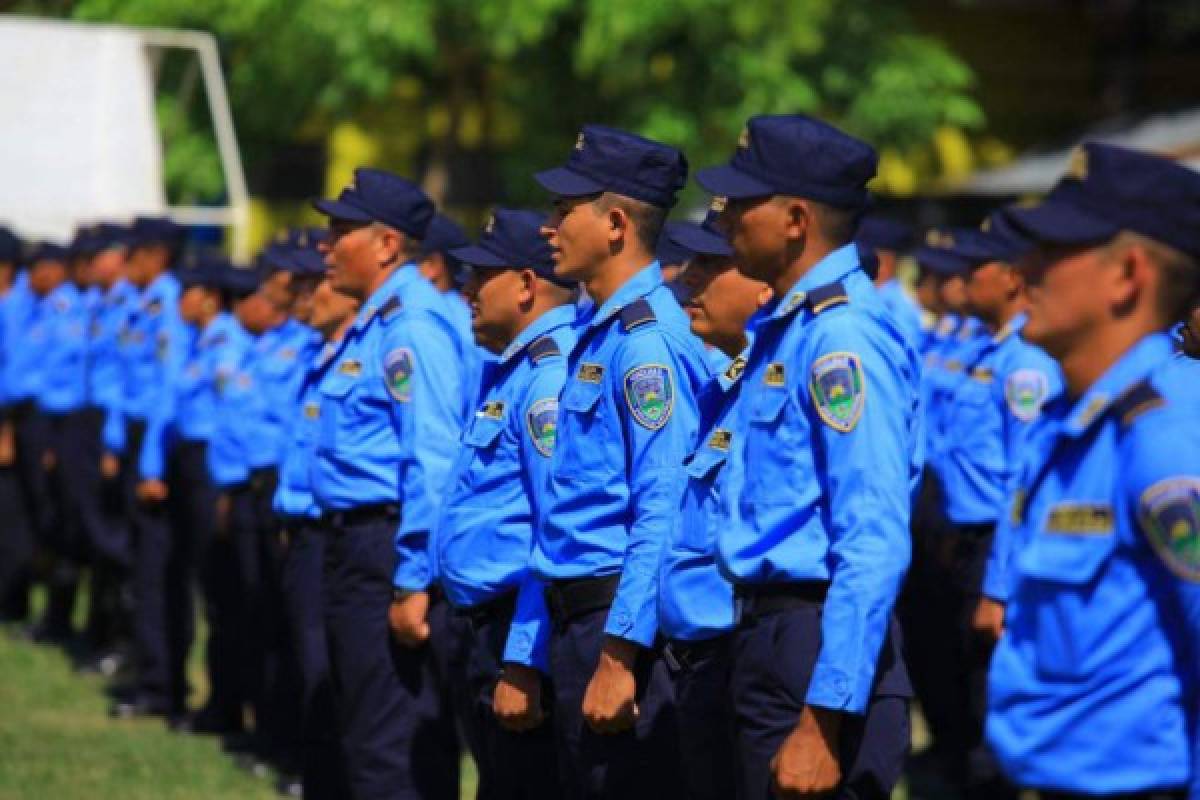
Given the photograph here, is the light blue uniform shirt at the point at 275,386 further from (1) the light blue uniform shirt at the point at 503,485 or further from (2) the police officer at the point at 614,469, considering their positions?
(2) the police officer at the point at 614,469

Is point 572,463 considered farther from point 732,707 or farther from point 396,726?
point 396,726

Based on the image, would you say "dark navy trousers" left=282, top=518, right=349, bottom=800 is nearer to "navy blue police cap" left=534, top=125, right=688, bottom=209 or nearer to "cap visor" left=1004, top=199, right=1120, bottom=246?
"navy blue police cap" left=534, top=125, right=688, bottom=209

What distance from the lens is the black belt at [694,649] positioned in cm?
529

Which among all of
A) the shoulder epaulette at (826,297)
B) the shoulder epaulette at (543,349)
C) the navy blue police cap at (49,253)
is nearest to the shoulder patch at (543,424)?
the shoulder epaulette at (543,349)

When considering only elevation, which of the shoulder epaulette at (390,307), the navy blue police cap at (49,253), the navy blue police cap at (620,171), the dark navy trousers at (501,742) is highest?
the navy blue police cap at (620,171)

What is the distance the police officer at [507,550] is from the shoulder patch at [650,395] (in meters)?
0.50

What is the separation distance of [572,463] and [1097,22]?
29.3 m

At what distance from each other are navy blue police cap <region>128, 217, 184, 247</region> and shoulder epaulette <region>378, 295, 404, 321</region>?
18.2 feet

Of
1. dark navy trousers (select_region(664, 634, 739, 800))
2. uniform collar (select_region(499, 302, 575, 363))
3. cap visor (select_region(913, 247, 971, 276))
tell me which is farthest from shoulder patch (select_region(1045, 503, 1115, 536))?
cap visor (select_region(913, 247, 971, 276))

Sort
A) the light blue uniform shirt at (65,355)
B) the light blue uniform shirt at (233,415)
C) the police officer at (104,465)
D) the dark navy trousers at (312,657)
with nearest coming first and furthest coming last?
the dark navy trousers at (312,657) < the light blue uniform shirt at (233,415) < the police officer at (104,465) < the light blue uniform shirt at (65,355)

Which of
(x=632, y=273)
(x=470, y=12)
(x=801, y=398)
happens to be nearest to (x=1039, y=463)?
(x=801, y=398)

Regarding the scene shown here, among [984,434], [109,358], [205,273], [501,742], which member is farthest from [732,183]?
[109,358]

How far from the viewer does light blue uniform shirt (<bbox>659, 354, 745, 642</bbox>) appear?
520 cm

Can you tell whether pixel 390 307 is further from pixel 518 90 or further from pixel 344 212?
pixel 518 90
